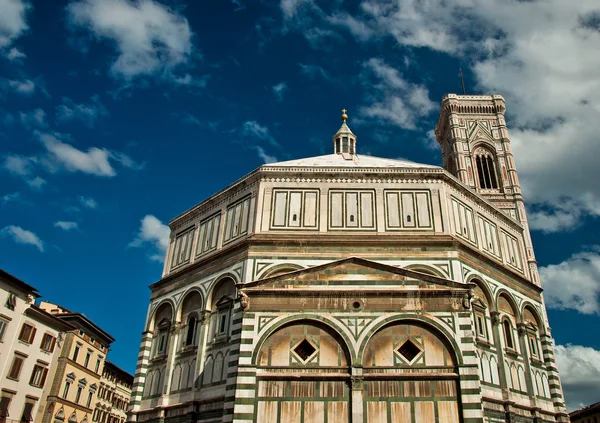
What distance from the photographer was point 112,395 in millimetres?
42594

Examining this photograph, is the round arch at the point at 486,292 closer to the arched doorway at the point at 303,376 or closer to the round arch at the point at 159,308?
the arched doorway at the point at 303,376

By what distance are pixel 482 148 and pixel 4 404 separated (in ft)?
135

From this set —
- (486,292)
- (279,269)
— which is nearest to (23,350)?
(279,269)

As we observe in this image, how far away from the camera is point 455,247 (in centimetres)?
1995

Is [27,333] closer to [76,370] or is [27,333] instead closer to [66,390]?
[66,390]

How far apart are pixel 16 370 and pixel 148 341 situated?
37.4 feet

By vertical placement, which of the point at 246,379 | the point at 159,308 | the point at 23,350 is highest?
the point at 159,308

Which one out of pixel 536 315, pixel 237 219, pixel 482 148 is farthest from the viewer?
pixel 482 148

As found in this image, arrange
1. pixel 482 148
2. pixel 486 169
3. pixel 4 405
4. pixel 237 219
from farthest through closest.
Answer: pixel 482 148 < pixel 486 169 < pixel 4 405 < pixel 237 219

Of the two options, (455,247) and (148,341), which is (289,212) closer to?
(455,247)

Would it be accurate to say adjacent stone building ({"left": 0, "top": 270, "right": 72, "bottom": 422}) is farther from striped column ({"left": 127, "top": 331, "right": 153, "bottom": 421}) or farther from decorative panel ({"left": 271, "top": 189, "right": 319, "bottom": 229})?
decorative panel ({"left": 271, "top": 189, "right": 319, "bottom": 229})

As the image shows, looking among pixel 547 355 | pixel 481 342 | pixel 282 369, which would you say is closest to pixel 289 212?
pixel 282 369

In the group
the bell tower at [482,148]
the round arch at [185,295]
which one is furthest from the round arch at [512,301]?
the bell tower at [482,148]

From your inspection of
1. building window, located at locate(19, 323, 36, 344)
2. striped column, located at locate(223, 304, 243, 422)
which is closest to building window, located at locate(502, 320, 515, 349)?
striped column, located at locate(223, 304, 243, 422)
